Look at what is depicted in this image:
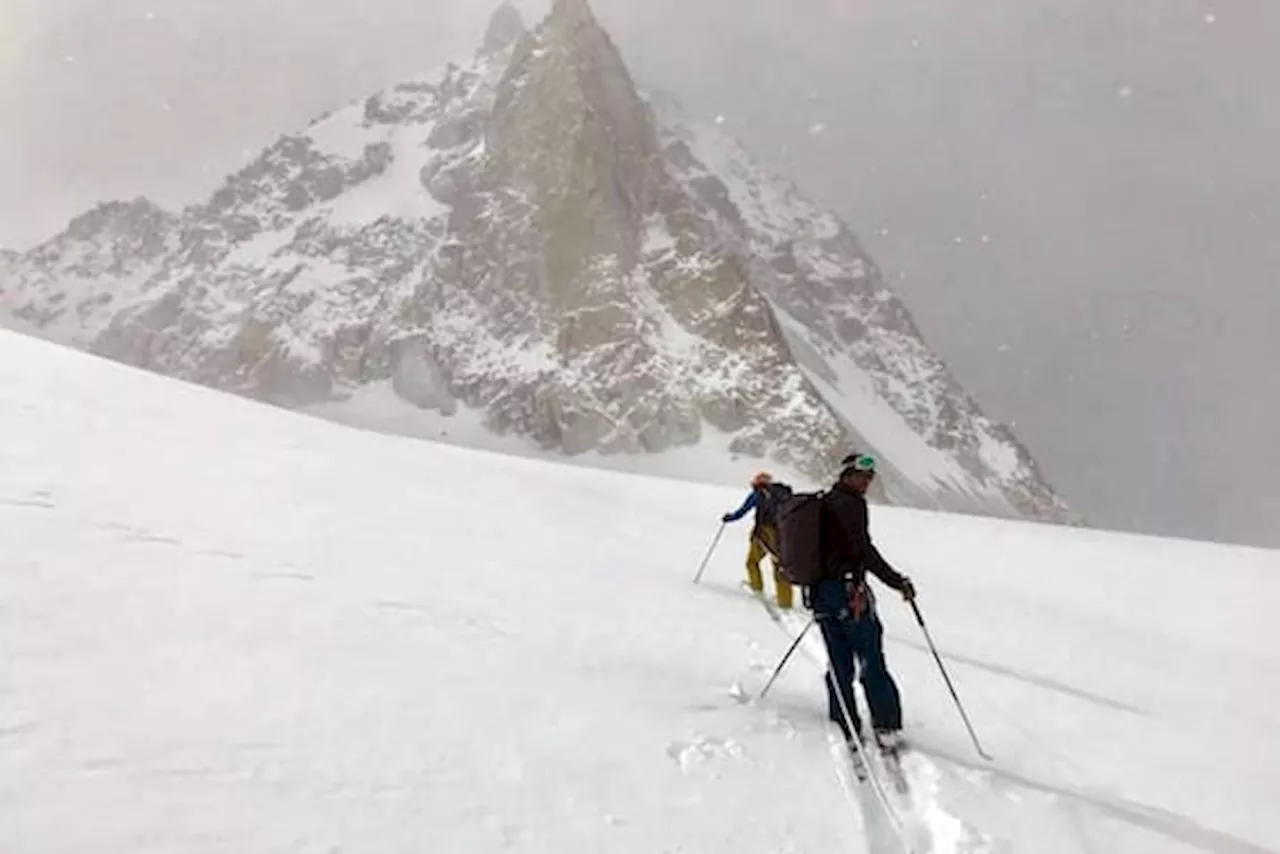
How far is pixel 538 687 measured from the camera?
24.0 ft

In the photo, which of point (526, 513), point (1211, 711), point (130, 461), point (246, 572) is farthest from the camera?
point (526, 513)

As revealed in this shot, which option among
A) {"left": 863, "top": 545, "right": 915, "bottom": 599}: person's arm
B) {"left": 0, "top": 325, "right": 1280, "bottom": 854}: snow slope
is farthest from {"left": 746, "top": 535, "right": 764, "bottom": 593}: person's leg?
{"left": 863, "top": 545, "right": 915, "bottom": 599}: person's arm

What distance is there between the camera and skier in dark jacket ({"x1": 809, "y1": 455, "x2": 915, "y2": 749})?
25.8 feet

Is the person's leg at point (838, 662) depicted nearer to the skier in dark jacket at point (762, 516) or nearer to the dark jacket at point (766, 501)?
the skier in dark jacket at point (762, 516)

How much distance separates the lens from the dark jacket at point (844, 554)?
7977 mm

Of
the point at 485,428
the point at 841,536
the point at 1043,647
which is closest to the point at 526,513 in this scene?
the point at 1043,647

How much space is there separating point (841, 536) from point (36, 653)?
559cm

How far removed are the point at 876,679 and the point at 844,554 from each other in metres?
0.99

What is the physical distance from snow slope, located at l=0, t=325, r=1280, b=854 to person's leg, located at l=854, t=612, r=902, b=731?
0.38 m

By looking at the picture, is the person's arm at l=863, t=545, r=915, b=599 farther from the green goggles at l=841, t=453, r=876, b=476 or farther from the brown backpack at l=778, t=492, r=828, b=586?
the green goggles at l=841, t=453, r=876, b=476

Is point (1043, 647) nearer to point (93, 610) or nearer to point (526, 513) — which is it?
point (526, 513)

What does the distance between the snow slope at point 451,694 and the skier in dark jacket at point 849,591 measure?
0.58 meters

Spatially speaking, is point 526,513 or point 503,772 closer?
point 503,772

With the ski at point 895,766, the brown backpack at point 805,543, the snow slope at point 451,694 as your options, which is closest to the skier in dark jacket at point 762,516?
the snow slope at point 451,694
